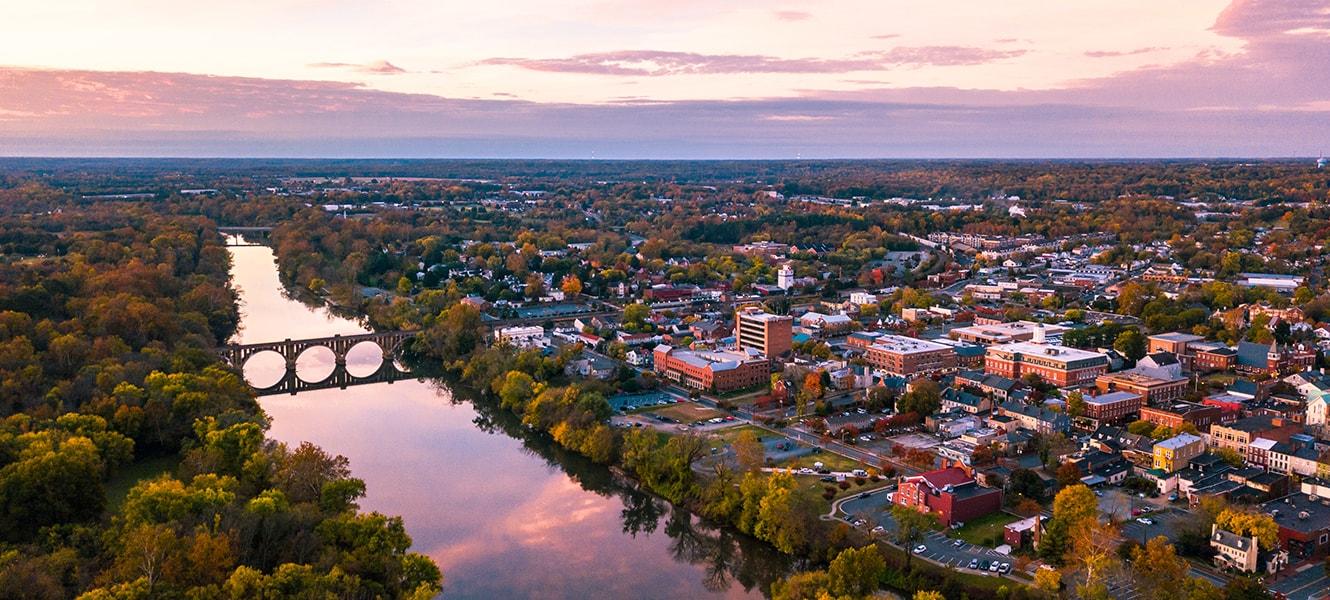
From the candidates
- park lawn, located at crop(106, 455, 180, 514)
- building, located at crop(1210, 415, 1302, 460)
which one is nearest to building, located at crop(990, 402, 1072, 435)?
building, located at crop(1210, 415, 1302, 460)

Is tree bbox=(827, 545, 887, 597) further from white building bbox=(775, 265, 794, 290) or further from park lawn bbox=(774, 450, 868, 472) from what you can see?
white building bbox=(775, 265, 794, 290)

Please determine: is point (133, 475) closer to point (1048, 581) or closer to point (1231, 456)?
point (1048, 581)

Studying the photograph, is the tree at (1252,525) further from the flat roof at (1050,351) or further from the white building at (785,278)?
the white building at (785,278)

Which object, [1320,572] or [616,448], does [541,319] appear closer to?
[616,448]

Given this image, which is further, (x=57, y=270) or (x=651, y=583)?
(x=57, y=270)

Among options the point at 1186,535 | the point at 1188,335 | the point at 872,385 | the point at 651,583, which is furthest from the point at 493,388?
the point at 1188,335

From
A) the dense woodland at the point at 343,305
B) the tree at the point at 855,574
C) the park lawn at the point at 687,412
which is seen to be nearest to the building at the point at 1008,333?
the dense woodland at the point at 343,305
